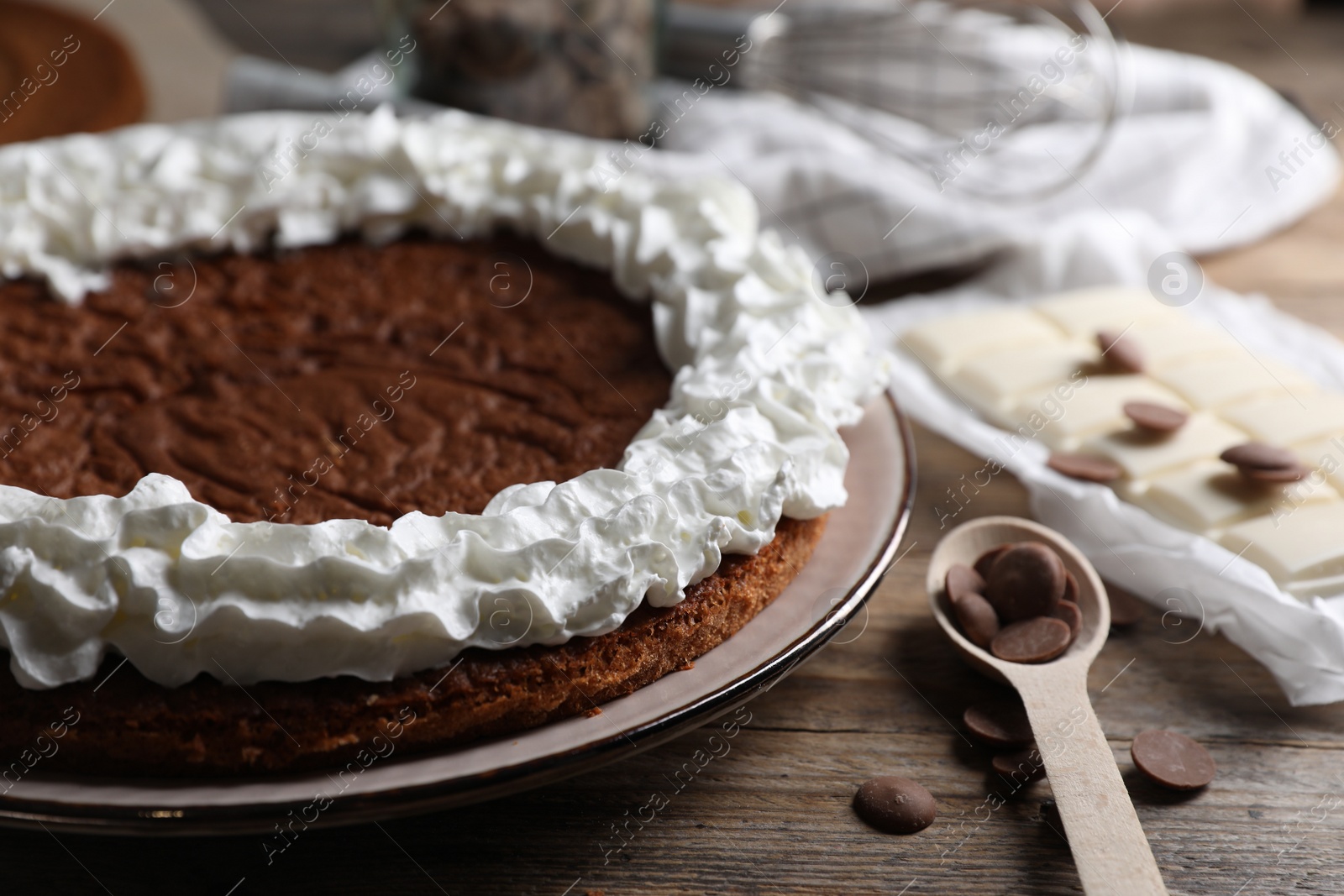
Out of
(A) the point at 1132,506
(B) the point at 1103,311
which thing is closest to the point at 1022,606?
(A) the point at 1132,506

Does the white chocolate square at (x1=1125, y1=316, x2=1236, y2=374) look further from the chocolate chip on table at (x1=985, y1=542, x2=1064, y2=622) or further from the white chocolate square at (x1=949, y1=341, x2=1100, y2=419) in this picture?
the chocolate chip on table at (x1=985, y1=542, x2=1064, y2=622)

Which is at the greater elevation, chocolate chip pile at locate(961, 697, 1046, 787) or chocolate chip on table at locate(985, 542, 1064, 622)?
chocolate chip on table at locate(985, 542, 1064, 622)

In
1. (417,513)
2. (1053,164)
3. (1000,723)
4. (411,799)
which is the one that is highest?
(417,513)

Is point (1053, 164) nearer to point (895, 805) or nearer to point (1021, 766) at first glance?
point (1021, 766)

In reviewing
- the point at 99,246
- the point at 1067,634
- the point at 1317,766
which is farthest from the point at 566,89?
the point at 1317,766

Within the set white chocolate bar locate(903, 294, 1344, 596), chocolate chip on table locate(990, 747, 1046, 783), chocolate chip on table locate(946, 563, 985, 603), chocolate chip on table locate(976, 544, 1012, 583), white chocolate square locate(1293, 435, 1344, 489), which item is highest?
chocolate chip on table locate(946, 563, 985, 603)

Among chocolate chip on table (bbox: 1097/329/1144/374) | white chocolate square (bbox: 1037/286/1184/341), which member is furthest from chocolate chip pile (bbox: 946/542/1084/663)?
white chocolate square (bbox: 1037/286/1184/341)
